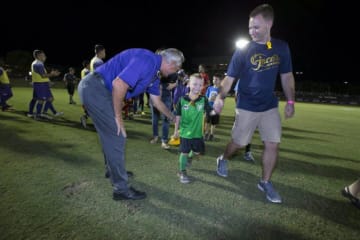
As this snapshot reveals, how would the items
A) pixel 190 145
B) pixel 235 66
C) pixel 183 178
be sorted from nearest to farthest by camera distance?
pixel 235 66 → pixel 183 178 → pixel 190 145

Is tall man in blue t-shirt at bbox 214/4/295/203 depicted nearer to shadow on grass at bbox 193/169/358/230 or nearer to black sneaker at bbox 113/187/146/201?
shadow on grass at bbox 193/169/358/230

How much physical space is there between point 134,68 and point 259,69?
1.77m

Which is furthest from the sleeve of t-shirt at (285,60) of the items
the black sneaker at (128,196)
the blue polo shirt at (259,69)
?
the black sneaker at (128,196)

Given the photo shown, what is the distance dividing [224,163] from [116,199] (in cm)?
198

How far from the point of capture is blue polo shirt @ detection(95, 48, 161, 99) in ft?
9.41

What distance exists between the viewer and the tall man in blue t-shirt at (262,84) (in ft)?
11.5

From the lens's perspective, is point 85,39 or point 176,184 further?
point 85,39

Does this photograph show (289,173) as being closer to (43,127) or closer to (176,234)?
(176,234)

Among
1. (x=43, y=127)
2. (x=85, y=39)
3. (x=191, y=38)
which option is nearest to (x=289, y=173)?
(x=43, y=127)

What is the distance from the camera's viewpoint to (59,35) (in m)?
58.1

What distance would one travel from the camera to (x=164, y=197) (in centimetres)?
369

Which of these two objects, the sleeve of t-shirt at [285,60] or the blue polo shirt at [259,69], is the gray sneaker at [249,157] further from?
the sleeve of t-shirt at [285,60]

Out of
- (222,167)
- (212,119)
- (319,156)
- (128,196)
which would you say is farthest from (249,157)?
(128,196)

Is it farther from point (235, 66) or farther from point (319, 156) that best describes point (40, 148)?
point (319, 156)
